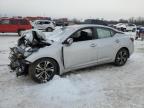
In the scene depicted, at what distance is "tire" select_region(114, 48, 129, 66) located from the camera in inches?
279

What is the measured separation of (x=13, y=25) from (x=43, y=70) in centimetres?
1603

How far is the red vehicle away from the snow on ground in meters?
14.3

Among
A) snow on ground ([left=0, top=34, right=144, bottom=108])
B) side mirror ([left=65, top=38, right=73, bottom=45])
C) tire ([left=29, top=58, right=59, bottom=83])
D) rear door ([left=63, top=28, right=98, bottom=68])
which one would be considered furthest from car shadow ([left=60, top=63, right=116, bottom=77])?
side mirror ([left=65, top=38, right=73, bottom=45])

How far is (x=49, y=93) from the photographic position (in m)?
4.83

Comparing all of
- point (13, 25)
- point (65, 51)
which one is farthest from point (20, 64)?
point (13, 25)

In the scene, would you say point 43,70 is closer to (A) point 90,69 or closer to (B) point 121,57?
(A) point 90,69

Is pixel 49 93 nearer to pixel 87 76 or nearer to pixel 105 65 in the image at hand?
pixel 87 76

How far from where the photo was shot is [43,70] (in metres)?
5.41

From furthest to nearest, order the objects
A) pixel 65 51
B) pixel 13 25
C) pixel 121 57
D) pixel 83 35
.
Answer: pixel 13 25, pixel 121 57, pixel 83 35, pixel 65 51

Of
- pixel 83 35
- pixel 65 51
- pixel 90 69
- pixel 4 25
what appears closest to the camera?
pixel 65 51

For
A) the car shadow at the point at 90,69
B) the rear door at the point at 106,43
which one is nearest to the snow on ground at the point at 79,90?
the car shadow at the point at 90,69

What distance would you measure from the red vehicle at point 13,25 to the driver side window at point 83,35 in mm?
14843

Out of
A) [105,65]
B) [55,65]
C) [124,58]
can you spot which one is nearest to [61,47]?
[55,65]

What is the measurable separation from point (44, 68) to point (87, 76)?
4.49ft
